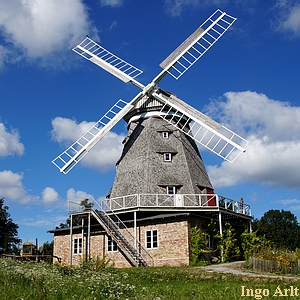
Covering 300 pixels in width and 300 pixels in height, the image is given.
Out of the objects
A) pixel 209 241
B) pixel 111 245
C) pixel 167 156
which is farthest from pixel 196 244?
pixel 167 156

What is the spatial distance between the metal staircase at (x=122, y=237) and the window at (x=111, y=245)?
2.97 feet

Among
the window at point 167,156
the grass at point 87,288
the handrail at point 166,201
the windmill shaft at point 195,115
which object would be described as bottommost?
the grass at point 87,288

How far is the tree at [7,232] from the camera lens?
1869 inches

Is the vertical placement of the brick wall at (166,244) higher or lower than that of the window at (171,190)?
lower

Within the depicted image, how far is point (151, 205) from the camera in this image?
24375 mm

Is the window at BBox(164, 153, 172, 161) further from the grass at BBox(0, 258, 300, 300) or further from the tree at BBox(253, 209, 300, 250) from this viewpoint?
the tree at BBox(253, 209, 300, 250)

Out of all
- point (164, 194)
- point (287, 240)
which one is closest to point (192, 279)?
point (164, 194)

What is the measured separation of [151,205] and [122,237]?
2.59 meters

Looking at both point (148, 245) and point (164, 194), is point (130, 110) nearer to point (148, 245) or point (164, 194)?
point (164, 194)

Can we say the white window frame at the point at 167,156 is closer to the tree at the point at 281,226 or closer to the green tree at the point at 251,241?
the green tree at the point at 251,241

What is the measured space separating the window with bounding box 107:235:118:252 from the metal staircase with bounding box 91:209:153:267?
905mm

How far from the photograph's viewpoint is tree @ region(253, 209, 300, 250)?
5550 centimetres

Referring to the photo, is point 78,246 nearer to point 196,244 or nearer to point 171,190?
point 171,190

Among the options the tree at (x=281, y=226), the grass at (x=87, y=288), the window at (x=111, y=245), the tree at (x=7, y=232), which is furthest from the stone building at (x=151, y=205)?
the tree at (x=281, y=226)
